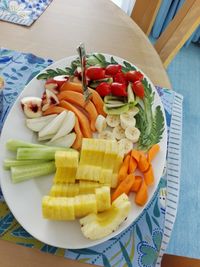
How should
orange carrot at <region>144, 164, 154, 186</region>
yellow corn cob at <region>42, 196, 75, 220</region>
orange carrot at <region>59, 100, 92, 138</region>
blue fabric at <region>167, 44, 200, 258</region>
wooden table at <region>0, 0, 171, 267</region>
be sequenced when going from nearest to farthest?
yellow corn cob at <region>42, 196, 75, 220</region> < orange carrot at <region>144, 164, 154, 186</region> < orange carrot at <region>59, 100, 92, 138</region> < wooden table at <region>0, 0, 171, 267</region> < blue fabric at <region>167, 44, 200, 258</region>

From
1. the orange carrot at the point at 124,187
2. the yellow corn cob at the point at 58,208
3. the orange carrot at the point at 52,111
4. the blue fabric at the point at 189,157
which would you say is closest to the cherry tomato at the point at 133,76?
the orange carrot at the point at 52,111

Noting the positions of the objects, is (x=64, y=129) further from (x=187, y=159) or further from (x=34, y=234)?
(x=187, y=159)

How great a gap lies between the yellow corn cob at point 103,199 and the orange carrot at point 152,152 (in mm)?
176

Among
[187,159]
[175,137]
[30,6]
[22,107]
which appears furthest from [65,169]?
[187,159]

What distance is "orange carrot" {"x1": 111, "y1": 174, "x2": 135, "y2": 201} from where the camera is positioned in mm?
654

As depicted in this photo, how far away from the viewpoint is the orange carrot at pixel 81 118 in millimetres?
784

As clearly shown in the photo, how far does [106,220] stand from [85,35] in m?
0.68

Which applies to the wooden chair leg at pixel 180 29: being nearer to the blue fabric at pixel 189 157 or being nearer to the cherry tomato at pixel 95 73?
the cherry tomato at pixel 95 73

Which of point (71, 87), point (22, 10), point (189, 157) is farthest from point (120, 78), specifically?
point (189, 157)

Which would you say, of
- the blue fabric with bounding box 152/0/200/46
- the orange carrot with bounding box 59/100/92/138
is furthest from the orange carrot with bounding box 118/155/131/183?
the blue fabric with bounding box 152/0/200/46

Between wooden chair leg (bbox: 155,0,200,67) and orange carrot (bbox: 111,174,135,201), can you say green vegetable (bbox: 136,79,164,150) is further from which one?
wooden chair leg (bbox: 155,0,200,67)

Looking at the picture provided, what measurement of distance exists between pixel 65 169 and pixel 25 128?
189 mm

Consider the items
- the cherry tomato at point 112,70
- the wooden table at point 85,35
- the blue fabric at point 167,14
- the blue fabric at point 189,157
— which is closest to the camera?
the cherry tomato at point 112,70

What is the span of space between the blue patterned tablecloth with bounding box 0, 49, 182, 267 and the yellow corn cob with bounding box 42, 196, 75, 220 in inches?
3.3
